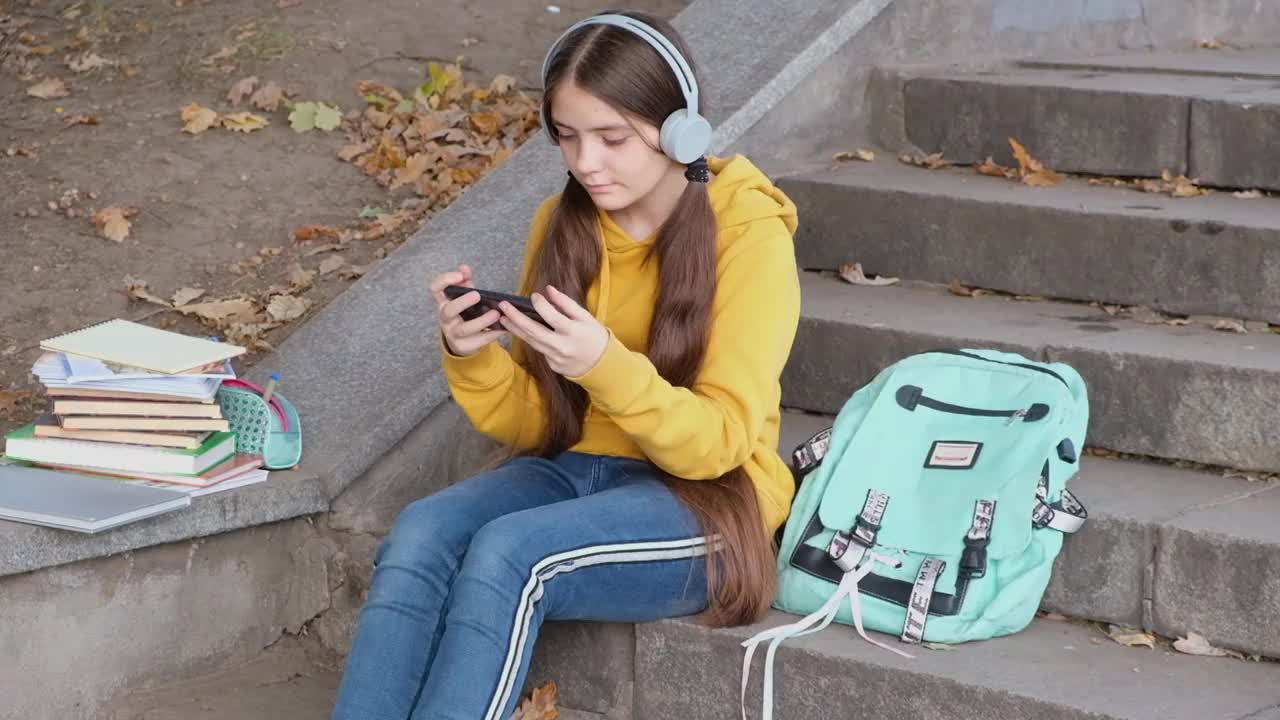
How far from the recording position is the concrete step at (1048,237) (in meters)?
3.95

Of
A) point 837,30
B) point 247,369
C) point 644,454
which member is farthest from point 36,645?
point 837,30

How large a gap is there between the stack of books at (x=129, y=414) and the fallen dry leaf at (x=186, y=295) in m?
0.77

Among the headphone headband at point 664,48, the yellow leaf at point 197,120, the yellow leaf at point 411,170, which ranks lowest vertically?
the yellow leaf at point 197,120

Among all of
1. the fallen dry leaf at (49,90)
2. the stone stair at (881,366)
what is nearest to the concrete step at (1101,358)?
the stone stair at (881,366)

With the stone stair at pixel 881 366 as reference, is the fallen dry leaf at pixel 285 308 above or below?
below

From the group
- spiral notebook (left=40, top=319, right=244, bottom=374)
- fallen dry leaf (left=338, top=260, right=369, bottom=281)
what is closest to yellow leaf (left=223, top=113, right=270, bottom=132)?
fallen dry leaf (left=338, top=260, right=369, bottom=281)

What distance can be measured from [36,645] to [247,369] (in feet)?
3.63

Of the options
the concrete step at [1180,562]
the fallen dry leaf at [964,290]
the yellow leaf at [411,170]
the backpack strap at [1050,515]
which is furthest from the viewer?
the yellow leaf at [411,170]

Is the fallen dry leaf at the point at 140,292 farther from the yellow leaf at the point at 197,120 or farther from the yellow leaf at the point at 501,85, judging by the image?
the yellow leaf at the point at 501,85

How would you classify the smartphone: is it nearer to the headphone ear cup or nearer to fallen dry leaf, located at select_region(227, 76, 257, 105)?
the headphone ear cup

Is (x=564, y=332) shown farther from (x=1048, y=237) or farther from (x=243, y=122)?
(x=243, y=122)

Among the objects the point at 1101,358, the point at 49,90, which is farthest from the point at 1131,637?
the point at 49,90

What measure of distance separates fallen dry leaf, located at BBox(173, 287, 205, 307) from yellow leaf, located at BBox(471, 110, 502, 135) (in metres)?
1.26

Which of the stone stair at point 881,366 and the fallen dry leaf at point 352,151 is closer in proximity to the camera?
the stone stair at point 881,366
